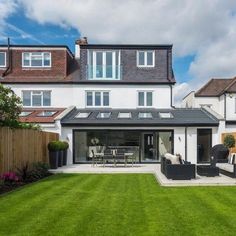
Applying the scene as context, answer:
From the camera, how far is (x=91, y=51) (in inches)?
1203

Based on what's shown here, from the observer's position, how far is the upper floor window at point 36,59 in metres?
31.2

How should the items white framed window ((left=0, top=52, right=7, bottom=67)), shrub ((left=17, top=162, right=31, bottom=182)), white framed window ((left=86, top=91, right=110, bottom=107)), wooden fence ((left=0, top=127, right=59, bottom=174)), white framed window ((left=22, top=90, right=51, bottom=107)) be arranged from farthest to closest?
white framed window ((left=0, top=52, right=7, bottom=67)) → white framed window ((left=22, top=90, right=51, bottom=107)) → white framed window ((left=86, top=91, right=110, bottom=107)) → shrub ((left=17, top=162, right=31, bottom=182)) → wooden fence ((left=0, top=127, right=59, bottom=174))

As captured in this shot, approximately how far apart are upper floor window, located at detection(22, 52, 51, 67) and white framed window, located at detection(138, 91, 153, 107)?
8151 mm

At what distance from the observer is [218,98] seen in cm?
4131

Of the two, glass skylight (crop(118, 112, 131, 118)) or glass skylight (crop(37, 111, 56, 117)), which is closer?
glass skylight (crop(118, 112, 131, 118))

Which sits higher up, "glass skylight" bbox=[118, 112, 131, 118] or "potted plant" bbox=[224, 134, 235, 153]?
"glass skylight" bbox=[118, 112, 131, 118]

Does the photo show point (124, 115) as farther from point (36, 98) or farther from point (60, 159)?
point (36, 98)

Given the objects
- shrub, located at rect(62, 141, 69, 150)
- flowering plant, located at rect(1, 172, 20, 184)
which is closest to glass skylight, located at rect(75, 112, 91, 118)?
shrub, located at rect(62, 141, 69, 150)

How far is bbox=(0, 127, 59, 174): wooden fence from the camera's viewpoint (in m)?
14.6

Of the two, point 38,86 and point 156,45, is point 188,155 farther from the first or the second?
point 38,86

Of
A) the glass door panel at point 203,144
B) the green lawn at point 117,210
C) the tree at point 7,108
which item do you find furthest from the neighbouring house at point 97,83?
the green lawn at point 117,210

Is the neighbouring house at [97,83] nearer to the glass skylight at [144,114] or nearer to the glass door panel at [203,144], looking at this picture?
the glass skylight at [144,114]

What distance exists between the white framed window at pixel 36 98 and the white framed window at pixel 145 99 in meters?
7.41

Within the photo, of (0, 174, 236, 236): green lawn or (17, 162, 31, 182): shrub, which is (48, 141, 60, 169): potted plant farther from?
(0, 174, 236, 236): green lawn
